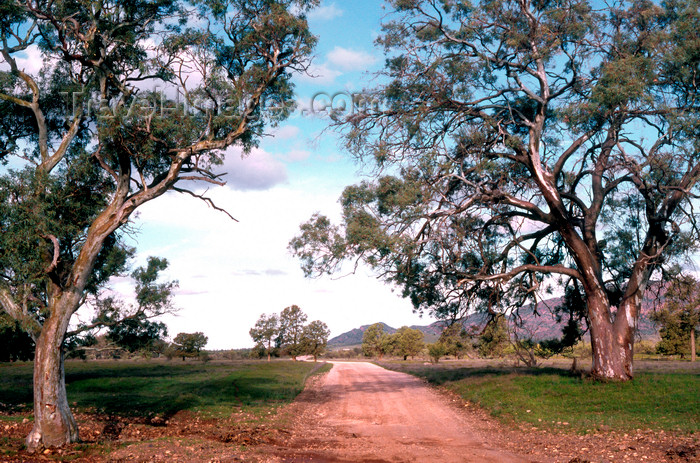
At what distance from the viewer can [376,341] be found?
10006 centimetres

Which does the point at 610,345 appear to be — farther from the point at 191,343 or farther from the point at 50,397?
the point at 191,343

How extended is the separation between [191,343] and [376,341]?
1586 inches

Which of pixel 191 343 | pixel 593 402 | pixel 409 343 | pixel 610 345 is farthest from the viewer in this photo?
pixel 409 343

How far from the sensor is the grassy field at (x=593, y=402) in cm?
1243

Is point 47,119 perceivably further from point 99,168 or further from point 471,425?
point 471,425

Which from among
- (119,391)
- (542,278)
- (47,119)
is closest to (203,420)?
(47,119)

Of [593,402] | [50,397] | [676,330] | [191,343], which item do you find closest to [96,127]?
[50,397]

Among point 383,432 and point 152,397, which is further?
point 152,397

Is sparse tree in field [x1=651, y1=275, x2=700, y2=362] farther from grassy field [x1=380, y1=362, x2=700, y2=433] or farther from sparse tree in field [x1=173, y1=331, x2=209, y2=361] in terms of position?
sparse tree in field [x1=173, y1=331, x2=209, y2=361]

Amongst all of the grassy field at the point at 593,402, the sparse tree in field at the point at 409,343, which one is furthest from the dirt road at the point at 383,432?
the sparse tree in field at the point at 409,343

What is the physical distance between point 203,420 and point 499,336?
2863 cm

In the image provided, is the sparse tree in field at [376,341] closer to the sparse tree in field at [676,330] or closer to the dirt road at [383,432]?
the sparse tree in field at [676,330]

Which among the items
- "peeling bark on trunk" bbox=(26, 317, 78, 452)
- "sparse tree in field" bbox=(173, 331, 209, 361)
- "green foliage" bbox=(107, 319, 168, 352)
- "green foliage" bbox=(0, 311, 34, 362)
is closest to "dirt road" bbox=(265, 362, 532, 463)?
"peeling bark on trunk" bbox=(26, 317, 78, 452)

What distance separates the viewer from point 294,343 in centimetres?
8269
